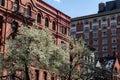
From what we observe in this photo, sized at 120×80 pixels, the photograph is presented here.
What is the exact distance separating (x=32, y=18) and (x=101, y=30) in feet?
243

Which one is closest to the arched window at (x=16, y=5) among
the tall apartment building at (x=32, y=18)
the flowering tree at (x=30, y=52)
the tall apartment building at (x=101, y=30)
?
the tall apartment building at (x=32, y=18)

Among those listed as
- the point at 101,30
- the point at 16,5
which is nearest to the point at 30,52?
the point at 16,5

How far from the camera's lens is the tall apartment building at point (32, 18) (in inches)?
1761

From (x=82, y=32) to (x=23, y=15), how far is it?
3062 inches

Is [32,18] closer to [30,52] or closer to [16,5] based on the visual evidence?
[16,5]

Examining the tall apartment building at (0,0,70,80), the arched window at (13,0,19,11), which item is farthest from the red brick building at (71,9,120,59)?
the arched window at (13,0,19,11)

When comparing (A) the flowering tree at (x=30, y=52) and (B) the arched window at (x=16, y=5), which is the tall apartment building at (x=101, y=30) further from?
(A) the flowering tree at (x=30, y=52)

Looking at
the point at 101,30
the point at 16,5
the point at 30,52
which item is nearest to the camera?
the point at 30,52

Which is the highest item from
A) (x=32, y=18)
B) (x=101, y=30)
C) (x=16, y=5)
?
(x=101, y=30)

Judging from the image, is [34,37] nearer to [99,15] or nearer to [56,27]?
[56,27]

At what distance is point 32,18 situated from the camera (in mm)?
49031

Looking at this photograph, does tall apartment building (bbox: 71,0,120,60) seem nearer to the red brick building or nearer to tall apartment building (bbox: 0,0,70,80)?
the red brick building

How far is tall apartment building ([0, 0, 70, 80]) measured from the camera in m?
44.7

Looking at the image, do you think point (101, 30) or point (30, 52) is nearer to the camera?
point (30, 52)
